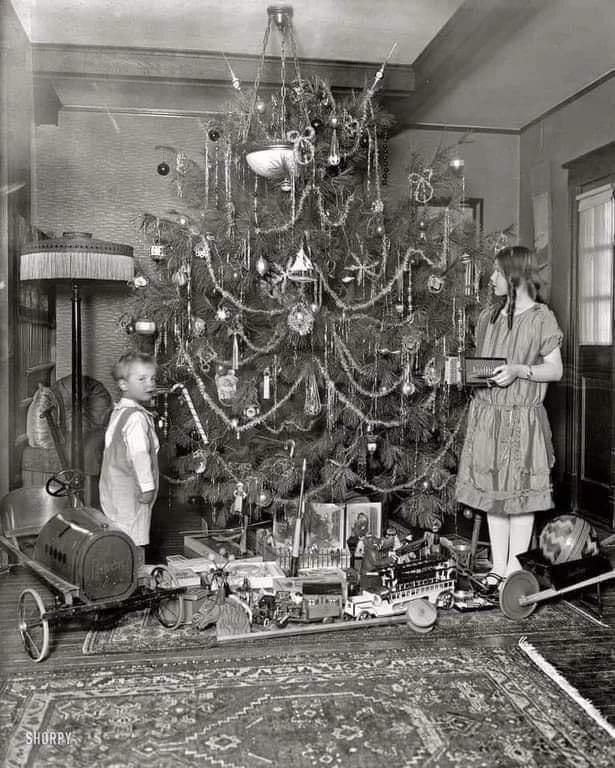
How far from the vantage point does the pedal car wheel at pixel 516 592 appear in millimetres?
2838

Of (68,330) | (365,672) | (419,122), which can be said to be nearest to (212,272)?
(68,330)

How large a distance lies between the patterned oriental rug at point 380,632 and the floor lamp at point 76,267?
794 millimetres

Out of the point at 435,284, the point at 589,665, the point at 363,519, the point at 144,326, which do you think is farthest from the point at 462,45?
the point at 589,665

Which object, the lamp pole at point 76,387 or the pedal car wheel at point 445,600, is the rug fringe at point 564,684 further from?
the lamp pole at point 76,387

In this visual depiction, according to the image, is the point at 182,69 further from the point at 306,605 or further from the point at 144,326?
the point at 306,605

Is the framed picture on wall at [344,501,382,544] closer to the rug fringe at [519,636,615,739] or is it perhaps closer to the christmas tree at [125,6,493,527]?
the christmas tree at [125,6,493,527]

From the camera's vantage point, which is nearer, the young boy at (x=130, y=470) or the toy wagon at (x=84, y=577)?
the toy wagon at (x=84, y=577)

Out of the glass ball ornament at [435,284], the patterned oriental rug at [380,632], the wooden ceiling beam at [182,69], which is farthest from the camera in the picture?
the glass ball ornament at [435,284]

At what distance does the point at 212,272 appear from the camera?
3.56 meters

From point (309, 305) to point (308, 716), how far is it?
191cm

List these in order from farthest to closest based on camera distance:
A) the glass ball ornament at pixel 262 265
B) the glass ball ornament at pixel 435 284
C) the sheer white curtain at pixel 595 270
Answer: the sheer white curtain at pixel 595 270 < the glass ball ornament at pixel 435 284 < the glass ball ornament at pixel 262 265

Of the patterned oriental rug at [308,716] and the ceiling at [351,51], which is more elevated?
the ceiling at [351,51]

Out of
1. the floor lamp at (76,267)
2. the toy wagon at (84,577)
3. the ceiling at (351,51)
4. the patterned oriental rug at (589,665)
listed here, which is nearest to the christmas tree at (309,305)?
the ceiling at (351,51)

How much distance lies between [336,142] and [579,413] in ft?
6.10
